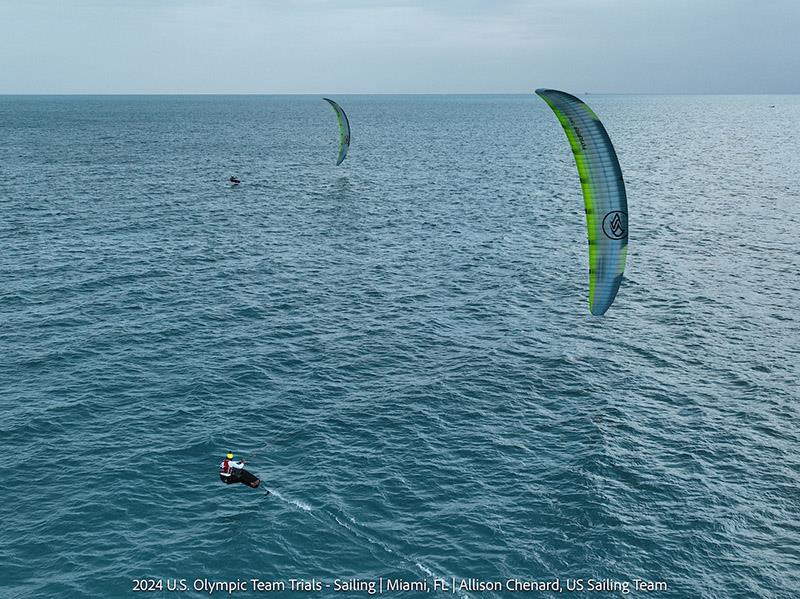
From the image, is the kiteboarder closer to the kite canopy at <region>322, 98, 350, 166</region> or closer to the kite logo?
the kite logo

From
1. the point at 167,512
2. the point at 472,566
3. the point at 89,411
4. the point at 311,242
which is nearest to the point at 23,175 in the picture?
the point at 311,242

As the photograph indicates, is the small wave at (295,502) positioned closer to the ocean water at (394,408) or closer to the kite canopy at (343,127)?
the ocean water at (394,408)

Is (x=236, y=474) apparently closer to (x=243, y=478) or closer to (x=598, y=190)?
(x=243, y=478)

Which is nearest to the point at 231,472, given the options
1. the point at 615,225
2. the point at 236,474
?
the point at 236,474

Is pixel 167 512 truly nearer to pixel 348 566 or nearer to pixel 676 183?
pixel 348 566

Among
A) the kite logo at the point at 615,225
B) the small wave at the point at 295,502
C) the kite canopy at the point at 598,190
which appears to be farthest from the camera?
the kite logo at the point at 615,225

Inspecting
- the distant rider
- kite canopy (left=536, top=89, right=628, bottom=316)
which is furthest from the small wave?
kite canopy (left=536, top=89, right=628, bottom=316)

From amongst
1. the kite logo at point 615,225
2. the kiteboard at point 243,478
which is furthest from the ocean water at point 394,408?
the kite logo at point 615,225
